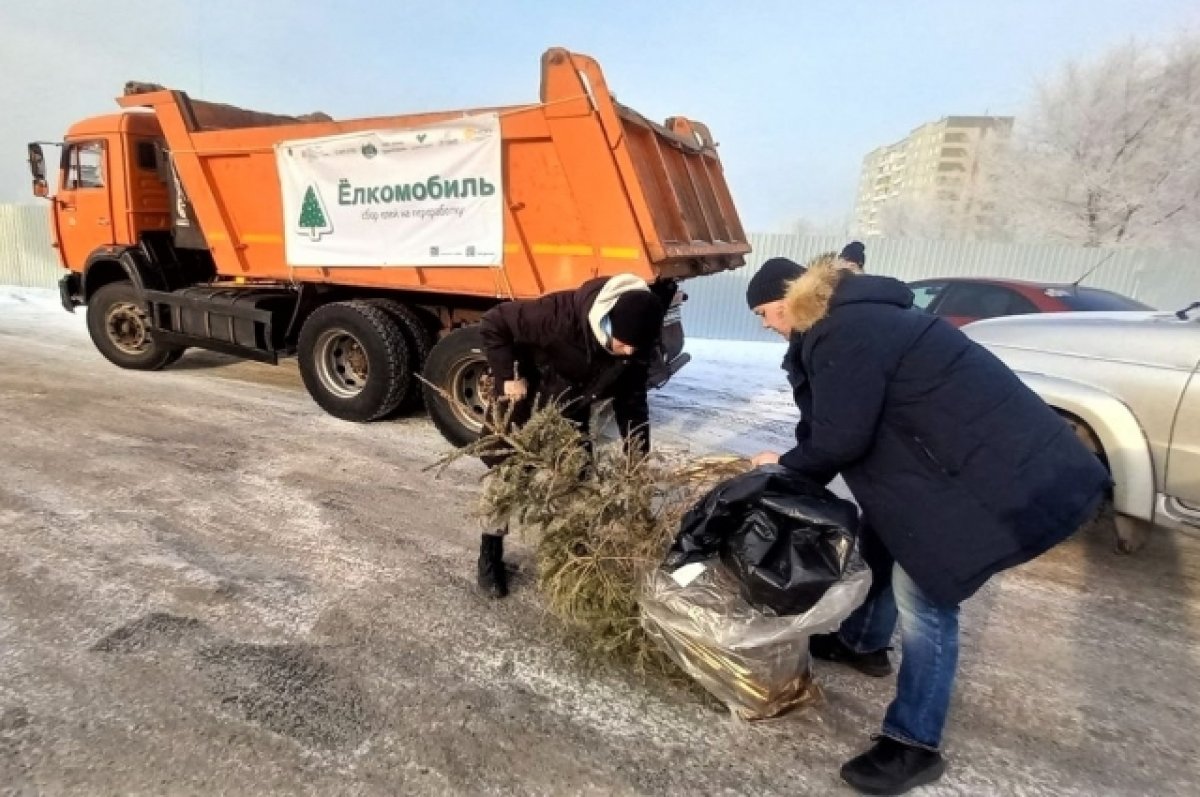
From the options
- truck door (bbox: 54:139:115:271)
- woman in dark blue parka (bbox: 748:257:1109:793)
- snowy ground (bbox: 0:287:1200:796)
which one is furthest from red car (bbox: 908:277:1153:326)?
truck door (bbox: 54:139:115:271)

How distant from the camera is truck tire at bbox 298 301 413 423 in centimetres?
543

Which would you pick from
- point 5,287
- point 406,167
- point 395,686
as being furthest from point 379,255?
point 5,287

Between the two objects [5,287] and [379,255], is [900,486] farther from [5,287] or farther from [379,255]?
[5,287]

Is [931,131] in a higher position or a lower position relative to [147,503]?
higher

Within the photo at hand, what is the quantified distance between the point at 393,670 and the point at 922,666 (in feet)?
6.16

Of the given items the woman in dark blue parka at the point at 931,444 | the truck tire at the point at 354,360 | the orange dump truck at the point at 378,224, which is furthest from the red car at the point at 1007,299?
the truck tire at the point at 354,360

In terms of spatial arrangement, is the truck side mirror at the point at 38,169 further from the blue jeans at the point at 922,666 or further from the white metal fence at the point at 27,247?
the white metal fence at the point at 27,247

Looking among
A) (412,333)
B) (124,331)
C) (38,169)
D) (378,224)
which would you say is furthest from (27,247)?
(412,333)

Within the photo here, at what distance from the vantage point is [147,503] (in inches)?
149

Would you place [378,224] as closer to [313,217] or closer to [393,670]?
[313,217]

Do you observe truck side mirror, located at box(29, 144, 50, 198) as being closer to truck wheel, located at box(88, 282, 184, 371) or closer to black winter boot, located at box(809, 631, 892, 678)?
truck wheel, located at box(88, 282, 184, 371)

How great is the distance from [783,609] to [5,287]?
19885 millimetres

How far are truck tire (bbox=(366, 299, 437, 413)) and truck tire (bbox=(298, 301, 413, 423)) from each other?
5 cm

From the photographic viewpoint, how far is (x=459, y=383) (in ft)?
17.3
